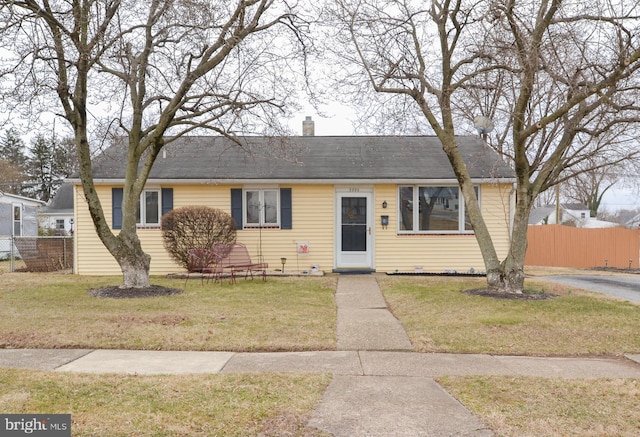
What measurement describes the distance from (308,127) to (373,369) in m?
13.4

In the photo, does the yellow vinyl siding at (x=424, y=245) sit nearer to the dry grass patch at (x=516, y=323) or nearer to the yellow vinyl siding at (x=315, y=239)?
Result: the yellow vinyl siding at (x=315, y=239)

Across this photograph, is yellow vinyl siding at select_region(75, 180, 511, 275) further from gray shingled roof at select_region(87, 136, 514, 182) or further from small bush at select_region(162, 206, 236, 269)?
small bush at select_region(162, 206, 236, 269)

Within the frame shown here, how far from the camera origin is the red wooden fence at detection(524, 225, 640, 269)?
71.0ft

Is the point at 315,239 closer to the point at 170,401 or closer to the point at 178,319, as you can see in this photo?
the point at 178,319

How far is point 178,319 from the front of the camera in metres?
7.68

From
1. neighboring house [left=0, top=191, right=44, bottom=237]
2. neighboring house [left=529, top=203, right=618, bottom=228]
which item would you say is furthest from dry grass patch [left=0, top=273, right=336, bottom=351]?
neighboring house [left=529, top=203, right=618, bottom=228]

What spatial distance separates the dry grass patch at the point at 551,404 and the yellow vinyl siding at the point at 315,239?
30.3 feet

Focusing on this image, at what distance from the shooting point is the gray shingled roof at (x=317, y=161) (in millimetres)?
14188

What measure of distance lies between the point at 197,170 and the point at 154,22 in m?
5.12

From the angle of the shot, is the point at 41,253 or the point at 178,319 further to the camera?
the point at 41,253

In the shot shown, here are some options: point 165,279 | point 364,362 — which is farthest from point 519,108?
point 165,279

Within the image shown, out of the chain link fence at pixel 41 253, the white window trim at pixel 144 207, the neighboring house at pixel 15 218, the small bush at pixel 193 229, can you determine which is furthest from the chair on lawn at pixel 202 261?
the neighboring house at pixel 15 218

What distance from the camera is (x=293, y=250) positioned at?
14.4 metres

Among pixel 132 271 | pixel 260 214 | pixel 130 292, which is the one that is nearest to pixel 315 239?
pixel 260 214
